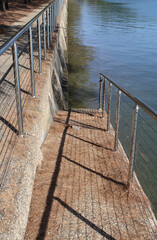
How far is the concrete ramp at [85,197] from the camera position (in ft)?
10.5

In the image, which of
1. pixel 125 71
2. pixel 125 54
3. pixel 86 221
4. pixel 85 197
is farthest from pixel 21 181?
pixel 125 54

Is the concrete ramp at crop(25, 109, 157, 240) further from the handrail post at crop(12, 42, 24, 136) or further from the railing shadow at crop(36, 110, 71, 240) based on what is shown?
the handrail post at crop(12, 42, 24, 136)

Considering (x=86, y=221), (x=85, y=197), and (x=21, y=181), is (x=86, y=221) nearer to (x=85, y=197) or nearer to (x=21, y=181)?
(x=85, y=197)

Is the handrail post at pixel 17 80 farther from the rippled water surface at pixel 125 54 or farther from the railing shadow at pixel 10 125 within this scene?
the rippled water surface at pixel 125 54

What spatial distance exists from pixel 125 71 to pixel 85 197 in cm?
1509

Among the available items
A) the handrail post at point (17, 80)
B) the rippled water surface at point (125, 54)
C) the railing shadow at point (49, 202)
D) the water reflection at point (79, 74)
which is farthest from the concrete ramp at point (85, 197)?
the rippled water surface at point (125, 54)

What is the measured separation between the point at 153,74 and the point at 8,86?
13.8 m

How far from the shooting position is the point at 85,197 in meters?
3.75

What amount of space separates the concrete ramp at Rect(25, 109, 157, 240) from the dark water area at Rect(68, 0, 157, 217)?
0.65 m

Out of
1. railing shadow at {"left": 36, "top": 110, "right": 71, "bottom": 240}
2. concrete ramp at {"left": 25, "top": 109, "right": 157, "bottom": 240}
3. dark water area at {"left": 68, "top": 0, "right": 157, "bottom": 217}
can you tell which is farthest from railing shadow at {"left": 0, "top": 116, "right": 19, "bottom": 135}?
dark water area at {"left": 68, "top": 0, "right": 157, "bottom": 217}

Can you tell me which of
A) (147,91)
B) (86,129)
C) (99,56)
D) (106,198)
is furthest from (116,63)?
(106,198)

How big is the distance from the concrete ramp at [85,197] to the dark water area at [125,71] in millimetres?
655

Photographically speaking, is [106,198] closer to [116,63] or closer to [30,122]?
[30,122]

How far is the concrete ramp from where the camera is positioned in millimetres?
3199
